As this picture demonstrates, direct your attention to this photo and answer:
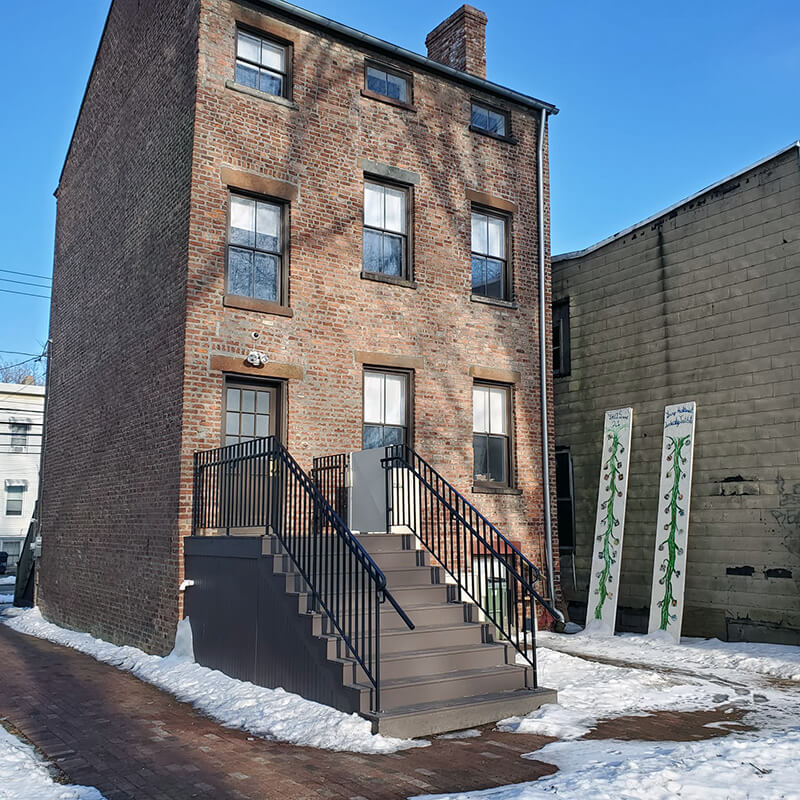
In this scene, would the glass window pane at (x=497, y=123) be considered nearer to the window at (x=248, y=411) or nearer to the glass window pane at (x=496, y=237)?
the glass window pane at (x=496, y=237)

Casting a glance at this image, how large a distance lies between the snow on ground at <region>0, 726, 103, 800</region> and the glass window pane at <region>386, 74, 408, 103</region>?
1024 cm

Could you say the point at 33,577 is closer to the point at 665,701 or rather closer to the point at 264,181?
the point at 264,181

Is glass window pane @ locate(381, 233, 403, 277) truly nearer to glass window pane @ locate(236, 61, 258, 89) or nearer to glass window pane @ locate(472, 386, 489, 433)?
glass window pane @ locate(472, 386, 489, 433)

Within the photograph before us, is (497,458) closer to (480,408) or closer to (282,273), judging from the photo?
(480,408)

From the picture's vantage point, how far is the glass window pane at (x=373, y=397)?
1187 cm

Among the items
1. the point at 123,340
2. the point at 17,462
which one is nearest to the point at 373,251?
the point at 123,340

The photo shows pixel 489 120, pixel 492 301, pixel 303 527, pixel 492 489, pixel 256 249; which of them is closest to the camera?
pixel 303 527

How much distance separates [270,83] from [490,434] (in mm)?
6177

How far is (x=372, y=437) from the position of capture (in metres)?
11.8

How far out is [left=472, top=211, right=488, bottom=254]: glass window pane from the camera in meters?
13.4

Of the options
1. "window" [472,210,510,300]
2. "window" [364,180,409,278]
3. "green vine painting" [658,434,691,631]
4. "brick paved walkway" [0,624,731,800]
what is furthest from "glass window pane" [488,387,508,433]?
"brick paved walkway" [0,624,731,800]

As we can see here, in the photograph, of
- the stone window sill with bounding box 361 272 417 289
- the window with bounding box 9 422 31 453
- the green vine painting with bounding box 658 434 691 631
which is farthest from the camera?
the window with bounding box 9 422 31 453

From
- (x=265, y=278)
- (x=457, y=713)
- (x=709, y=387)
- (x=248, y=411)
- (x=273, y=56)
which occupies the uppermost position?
(x=273, y=56)

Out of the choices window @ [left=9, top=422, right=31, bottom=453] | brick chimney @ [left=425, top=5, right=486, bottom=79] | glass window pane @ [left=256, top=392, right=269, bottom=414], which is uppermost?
brick chimney @ [left=425, top=5, right=486, bottom=79]
